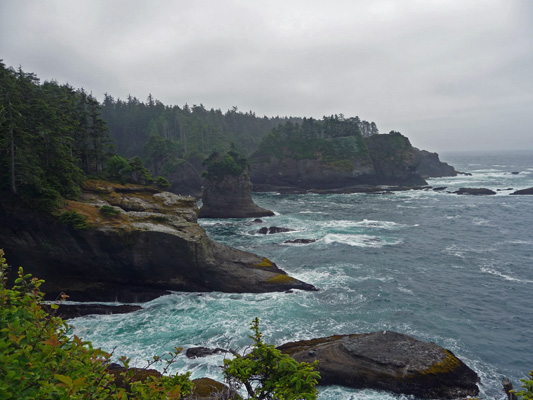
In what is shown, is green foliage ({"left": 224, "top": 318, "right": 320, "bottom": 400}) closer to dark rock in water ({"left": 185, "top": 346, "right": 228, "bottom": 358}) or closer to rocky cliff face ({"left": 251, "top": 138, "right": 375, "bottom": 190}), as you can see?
dark rock in water ({"left": 185, "top": 346, "right": 228, "bottom": 358})

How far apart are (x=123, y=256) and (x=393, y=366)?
22990 millimetres

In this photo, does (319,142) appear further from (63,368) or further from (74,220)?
(63,368)

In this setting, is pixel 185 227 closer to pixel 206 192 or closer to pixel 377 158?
pixel 206 192

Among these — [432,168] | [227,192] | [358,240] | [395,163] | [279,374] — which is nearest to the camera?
[279,374]

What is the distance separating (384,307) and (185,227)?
64.7 ft

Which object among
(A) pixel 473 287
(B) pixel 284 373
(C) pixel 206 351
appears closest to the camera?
(B) pixel 284 373

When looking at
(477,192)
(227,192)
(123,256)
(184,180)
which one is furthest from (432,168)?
(123,256)

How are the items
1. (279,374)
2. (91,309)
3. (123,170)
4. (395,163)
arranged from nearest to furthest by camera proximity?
1. (279,374)
2. (91,309)
3. (123,170)
4. (395,163)

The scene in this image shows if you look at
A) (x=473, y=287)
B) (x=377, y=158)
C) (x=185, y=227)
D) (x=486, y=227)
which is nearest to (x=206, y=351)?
(x=185, y=227)

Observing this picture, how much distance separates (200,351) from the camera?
71.4ft

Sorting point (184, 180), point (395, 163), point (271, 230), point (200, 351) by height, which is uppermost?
point (395, 163)

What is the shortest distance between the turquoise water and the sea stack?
55.9 feet

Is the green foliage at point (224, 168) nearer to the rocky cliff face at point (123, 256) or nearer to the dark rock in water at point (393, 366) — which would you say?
the rocky cliff face at point (123, 256)

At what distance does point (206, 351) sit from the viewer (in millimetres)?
21812
